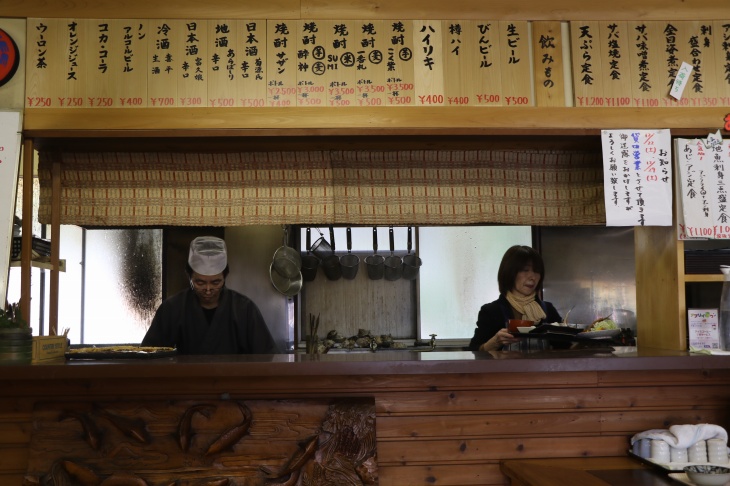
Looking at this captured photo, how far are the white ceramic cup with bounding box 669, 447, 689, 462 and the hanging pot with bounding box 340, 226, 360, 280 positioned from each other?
410 cm

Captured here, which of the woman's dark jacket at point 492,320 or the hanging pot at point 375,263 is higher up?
the hanging pot at point 375,263

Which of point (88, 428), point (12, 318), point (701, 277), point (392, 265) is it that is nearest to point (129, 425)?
point (88, 428)

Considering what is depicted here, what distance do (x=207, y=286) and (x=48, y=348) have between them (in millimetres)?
1401

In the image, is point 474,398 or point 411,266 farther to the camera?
point 411,266

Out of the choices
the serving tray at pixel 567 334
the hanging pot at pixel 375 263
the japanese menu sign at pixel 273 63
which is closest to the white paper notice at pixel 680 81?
the japanese menu sign at pixel 273 63

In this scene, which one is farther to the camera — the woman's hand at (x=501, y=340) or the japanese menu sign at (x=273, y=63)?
the woman's hand at (x=501, y=340)

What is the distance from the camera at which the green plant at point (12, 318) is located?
3.23 metres

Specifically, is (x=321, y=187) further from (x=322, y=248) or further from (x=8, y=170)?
(x=322, y=248)

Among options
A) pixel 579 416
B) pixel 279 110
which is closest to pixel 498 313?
pixel 579 416

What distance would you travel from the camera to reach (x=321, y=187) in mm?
4242

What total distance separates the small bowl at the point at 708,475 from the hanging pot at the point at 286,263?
4283 mm

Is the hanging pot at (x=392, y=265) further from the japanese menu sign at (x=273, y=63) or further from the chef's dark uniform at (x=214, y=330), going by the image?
the japanese menu sign at (x=273, y=63)

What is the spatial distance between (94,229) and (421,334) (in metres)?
3.49

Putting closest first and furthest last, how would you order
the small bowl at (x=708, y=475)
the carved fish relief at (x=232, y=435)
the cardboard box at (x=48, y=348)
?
1. the small bowl at (x=708, y=475)
2. the carved fish relief at (x=232, y=435)
3. the cardboard box at (x=48, y=348)
